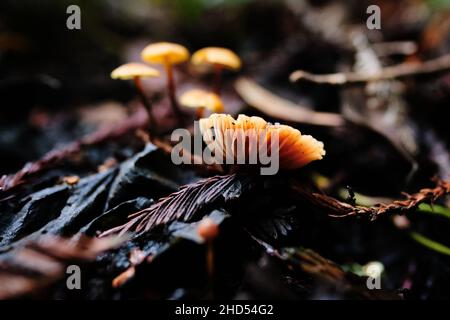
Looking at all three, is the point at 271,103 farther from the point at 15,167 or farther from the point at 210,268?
the point at 15,167

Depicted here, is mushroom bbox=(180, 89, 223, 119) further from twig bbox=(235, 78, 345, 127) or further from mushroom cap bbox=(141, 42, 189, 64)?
twig bbox=(235, 78, 345, 127)

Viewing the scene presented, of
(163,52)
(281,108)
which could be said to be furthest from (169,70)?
(281,108)

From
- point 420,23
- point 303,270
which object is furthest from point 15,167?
point 420,23

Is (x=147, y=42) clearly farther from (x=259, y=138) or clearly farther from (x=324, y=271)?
(x=324, y=271)

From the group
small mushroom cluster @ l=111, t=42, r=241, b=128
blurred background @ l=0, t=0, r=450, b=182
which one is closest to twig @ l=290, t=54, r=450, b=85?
blurred background @ l=0, t=0, r=450, b=182

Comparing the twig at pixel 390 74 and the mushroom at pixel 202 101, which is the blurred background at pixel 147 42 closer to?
the twig at pixel 390 74

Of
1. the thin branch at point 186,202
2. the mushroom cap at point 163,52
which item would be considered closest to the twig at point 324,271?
the thin branch at point 186,202

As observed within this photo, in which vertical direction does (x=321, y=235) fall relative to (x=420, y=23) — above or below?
below
